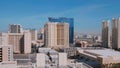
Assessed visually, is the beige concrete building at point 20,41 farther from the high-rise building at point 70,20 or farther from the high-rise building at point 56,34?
the high-rise building at point 70,20

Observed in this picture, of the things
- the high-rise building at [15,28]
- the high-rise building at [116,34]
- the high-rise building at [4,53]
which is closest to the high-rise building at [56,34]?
the high-rise building at [15,28]

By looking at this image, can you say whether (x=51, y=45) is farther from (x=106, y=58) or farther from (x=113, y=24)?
(x=106, y=58)

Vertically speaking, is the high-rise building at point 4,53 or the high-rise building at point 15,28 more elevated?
the high-rise building at point 15,28

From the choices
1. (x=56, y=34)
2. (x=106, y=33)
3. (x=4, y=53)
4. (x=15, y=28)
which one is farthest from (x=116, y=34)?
(x=4, y=53)

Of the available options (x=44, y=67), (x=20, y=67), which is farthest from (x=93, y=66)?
(x=20, y=67)

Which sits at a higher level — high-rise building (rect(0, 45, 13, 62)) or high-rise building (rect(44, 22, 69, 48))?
high-rise building (rect(44, 22, 69, 48))

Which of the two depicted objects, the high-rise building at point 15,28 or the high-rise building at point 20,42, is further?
the high-rise building at point 15,28

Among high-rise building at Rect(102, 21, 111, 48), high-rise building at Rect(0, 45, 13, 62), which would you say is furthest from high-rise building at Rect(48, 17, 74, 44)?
high-rise building at Rect(0, 45, 13, 62)

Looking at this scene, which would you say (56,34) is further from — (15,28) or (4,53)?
(4,53)

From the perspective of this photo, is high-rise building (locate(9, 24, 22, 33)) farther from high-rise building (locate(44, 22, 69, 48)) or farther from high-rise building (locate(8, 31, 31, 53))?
high-rise building (locate(8, 31, 31, 53))
